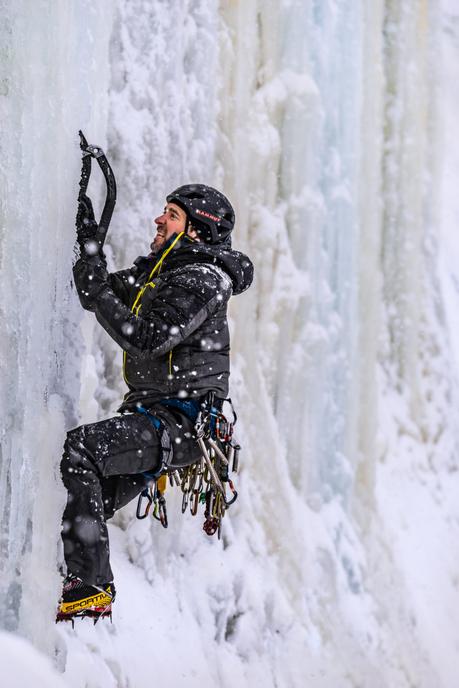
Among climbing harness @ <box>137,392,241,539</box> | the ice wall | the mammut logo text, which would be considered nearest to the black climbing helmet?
the mammut logo text

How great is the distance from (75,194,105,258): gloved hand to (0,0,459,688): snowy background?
7cm

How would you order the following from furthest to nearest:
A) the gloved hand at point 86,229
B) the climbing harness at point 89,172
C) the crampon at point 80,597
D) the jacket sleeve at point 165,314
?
1. the climbing harness at point 89,172
2. the gloved hand at point 86,229
3. the jacket sleeve at point 165,314
4. the crampon at point 80,597

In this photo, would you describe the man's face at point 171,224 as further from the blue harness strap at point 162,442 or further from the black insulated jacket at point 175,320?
the blue harness strap at point 162,442

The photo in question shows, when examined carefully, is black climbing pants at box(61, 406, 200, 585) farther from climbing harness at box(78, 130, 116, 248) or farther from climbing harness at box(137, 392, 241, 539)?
climbing harness at box(78, 130, 116, 248)

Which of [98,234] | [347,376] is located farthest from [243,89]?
[98,234]

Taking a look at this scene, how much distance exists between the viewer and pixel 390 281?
7.16 metres

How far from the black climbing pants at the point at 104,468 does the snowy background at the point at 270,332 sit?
0.79 ft

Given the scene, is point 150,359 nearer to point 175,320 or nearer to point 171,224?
point 175,320

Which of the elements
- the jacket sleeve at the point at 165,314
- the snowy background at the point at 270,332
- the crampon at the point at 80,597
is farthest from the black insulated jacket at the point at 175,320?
the crampon at the point at 80,597

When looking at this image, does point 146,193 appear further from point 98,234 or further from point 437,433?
point 437,433

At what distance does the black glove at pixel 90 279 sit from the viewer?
2.97 metres

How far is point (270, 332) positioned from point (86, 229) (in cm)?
265

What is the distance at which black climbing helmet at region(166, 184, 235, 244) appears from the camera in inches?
127

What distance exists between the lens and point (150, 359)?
308 cm
